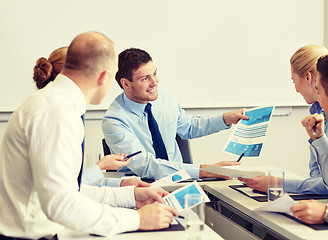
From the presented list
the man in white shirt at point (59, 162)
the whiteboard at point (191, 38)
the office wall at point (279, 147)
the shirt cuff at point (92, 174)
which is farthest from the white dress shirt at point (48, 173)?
the office wall at point (279, 147)

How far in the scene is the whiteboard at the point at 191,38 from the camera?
13.3 ft

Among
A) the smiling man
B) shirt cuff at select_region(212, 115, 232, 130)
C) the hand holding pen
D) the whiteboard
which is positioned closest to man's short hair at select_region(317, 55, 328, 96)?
the hand holding pen

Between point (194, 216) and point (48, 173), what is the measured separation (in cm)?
53

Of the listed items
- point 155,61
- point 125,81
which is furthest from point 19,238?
point 155,61

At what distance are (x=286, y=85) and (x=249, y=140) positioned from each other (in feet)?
7.84

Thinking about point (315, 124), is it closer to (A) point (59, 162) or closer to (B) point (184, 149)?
(A) point (59, 162)

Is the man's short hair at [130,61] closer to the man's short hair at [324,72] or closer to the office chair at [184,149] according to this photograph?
the office chair at [184,149]

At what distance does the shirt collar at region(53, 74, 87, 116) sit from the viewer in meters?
1.69

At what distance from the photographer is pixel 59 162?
1.50 metres

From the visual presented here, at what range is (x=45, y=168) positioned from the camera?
150 cm

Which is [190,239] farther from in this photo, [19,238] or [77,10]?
[77,10]

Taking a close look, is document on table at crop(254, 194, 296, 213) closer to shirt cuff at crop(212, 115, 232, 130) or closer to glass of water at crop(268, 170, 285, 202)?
glass of water at crop(268, 170, 285, 202)

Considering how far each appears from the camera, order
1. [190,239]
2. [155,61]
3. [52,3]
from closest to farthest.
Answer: [190,239], [52,3], [155,61]

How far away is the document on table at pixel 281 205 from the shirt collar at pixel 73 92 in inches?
33.1
